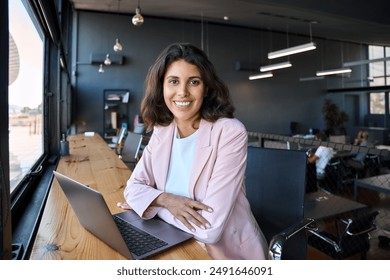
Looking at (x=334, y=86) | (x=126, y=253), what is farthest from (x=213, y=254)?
(x=334, y=86)

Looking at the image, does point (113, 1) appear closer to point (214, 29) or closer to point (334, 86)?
point (214, 29)

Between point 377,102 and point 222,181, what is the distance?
1130 centimetres

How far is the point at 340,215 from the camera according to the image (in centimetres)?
211

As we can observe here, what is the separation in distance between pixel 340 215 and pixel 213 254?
5.51 ft

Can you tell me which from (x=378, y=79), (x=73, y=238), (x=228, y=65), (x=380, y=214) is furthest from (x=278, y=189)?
(x=378, y=79)

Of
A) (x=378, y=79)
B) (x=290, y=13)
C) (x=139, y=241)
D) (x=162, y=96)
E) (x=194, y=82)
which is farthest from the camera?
(x=378, y=79)

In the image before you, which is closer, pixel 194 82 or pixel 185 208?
pixel 185 208

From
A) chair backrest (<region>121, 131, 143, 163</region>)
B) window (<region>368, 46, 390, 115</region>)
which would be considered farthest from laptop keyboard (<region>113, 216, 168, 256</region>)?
window (<region>368, 46, 390, 115</region>)

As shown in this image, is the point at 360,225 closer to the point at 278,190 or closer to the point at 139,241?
the point at 278,190

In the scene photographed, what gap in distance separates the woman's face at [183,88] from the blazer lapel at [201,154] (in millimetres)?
90

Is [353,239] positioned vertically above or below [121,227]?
below

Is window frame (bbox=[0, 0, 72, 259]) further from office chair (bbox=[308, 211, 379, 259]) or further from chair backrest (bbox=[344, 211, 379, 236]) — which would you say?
chair backrest (bbox=[344, 211, 379, 236])

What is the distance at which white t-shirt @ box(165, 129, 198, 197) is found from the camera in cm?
95

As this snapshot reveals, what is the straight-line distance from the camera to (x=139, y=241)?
28.4 inches
